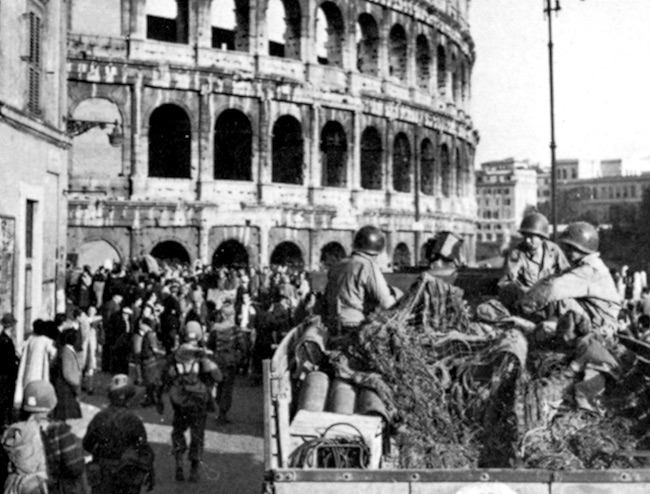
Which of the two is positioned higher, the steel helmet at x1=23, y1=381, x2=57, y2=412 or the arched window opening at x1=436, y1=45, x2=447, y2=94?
the arched window opening at x1=436, y1=45, x2=447, y2=94

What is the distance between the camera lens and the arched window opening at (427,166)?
3475cm

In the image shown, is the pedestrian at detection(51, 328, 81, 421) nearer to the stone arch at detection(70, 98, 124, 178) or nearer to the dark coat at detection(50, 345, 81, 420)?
the dark coat at detection(50, 345, 81, 420)

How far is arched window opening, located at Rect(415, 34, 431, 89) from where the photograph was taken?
34.8 meters

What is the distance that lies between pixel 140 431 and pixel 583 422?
3.07m

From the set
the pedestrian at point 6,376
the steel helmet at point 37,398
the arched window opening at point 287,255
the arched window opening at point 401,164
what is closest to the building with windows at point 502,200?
the arched window opening at point 401,164

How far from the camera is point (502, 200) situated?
115000 millimetres

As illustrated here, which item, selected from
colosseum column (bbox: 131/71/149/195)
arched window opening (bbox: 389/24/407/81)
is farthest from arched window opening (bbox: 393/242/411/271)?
colosseum column (bbox: 131/71/149/195)

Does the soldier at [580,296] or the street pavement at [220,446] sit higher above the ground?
the soldier at [580,296]

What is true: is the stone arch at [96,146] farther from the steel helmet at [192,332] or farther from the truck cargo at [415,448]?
the truck cargo at [415,448]

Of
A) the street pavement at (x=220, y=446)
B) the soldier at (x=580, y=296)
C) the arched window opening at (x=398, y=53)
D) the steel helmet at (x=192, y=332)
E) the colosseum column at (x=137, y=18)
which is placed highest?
the arched window opening at (x=398, y=53)

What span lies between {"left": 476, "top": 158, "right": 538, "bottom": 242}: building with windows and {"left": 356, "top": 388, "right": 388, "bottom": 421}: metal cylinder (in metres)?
107

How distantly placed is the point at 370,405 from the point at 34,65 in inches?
468

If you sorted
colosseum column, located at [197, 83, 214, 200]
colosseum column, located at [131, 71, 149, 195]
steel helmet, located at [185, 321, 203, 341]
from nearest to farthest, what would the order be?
1. steel helmet, located at [185, 321, 203, 341]
2. colosseum column, located at [131, 71, 149, 195]
3. colosseum column, located at [197, 83, 214, 200]

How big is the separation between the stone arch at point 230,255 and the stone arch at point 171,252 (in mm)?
1102
